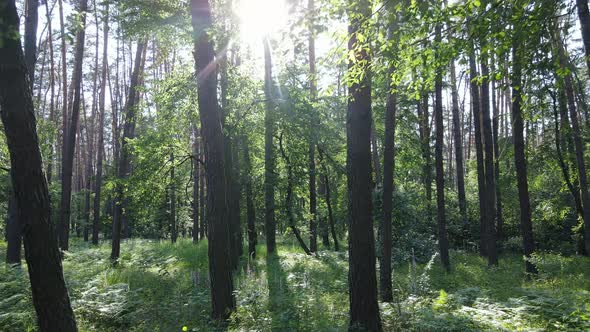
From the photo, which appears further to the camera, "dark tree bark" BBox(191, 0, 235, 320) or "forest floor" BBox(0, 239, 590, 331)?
"dark tree bark" BBox(191, 0, 235, 320)

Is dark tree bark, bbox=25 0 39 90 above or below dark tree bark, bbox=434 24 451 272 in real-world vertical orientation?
above

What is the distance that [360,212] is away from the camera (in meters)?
5.89

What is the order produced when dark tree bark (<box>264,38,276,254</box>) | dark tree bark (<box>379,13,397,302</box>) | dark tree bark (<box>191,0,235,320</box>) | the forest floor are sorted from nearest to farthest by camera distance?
the forest floor, dark tree bark (<box>191,0,235,320</box>), dark tree bark (<box>379,13,397,302</box>), dark tree bark (<box>264,38,276,254</box>)

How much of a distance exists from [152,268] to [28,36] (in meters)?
8.10

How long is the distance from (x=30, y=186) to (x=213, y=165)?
3.27 m

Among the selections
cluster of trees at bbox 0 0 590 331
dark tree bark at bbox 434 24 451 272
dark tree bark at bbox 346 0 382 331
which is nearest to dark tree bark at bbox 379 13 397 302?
cluster of trees at bbox 0 0 590 331

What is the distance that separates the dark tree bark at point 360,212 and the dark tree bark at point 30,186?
403 centimetres

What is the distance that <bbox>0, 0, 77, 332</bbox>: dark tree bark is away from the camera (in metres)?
4.77

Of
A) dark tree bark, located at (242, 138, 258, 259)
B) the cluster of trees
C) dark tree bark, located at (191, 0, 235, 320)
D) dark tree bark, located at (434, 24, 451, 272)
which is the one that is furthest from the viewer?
dark tree bark, located at (242, 138, 258, 259)

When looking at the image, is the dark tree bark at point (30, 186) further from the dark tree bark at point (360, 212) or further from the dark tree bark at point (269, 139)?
the dark tree bark at point (269, 139)

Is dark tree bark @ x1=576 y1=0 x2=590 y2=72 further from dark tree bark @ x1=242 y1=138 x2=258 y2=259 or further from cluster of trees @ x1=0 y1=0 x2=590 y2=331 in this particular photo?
dark tree bark @ x1=242 y1=138 x2=258 y2=259

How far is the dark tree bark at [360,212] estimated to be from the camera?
5.78 m

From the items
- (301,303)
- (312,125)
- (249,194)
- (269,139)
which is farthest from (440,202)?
(301,303)

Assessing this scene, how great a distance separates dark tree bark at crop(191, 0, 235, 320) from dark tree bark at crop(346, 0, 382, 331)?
2769 millimetres
